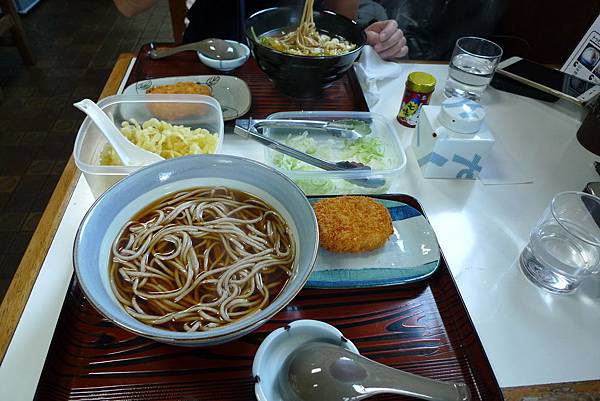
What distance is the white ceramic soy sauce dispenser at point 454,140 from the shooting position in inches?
50.5

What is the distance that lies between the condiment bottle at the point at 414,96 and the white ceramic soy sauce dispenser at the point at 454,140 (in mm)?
149

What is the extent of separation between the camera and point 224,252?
3.13ft

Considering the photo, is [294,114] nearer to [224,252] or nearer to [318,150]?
[318,150]

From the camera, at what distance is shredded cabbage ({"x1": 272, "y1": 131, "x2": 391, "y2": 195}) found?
48.9 inches

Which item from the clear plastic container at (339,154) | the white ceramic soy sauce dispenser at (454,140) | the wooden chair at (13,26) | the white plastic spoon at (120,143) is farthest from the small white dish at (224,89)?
the wooden chair at (13,26)

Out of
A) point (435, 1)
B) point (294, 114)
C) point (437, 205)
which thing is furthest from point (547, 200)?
point (435, 1)

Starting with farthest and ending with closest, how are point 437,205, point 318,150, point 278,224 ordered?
point 318,150
point 437,205
point 278,224

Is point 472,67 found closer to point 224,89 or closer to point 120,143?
point 224,89

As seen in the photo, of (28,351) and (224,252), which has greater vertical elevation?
(224,252)

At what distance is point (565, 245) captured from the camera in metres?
1.13

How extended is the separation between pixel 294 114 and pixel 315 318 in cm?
74

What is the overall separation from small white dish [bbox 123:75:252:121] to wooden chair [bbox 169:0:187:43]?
41.7 inches

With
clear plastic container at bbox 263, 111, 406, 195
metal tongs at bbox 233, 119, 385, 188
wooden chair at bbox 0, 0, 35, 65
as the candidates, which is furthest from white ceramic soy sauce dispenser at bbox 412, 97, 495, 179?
wooden chair at bbox 0, 0, 35, 65

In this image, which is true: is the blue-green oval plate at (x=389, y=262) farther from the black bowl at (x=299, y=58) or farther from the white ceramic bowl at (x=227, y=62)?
the white ceramic bowl at (x=227, y=62)
